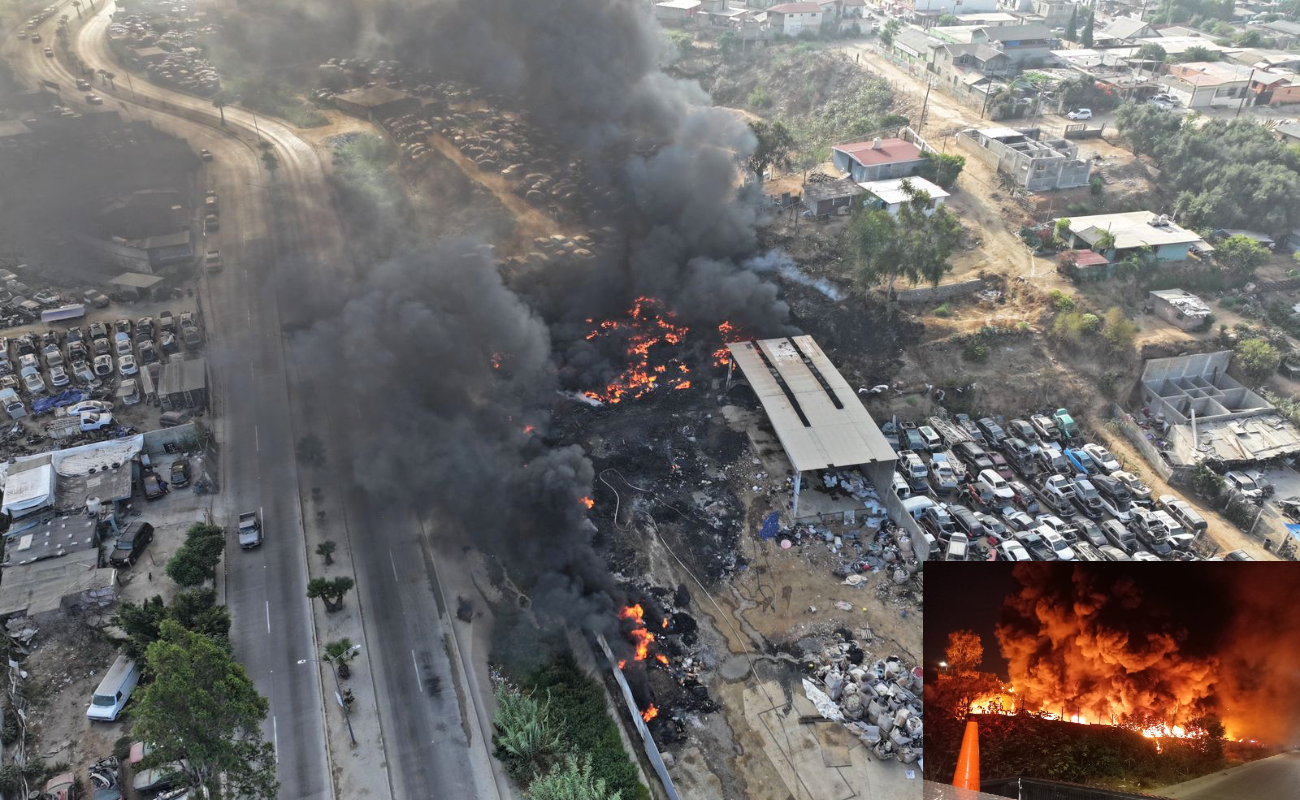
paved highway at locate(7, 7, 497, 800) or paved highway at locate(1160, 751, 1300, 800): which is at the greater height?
paved highway at locate(1160, 751, 1300, 800)

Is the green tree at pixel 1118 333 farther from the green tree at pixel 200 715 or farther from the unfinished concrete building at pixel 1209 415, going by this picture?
the green tree at pixel 200 715

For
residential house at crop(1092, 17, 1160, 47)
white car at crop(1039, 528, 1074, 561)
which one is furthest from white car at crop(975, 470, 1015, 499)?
residential house at crop(1092, 17, 1160, 47)

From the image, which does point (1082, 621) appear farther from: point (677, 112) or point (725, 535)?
point (677, 112)

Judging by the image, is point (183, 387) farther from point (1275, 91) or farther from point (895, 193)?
point (1275, 91)

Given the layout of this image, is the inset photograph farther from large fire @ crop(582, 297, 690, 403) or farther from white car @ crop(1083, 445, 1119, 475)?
large fire @ crop(582, 297, 690, 403)

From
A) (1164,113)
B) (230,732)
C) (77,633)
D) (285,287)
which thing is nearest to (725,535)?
(230,732)

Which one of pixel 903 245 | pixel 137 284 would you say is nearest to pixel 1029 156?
pixel 903 245

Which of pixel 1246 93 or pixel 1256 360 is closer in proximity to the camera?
pixel 1256 360

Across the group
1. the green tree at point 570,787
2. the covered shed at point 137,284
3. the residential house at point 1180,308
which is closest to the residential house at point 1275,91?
the residential house at point 1180,308
